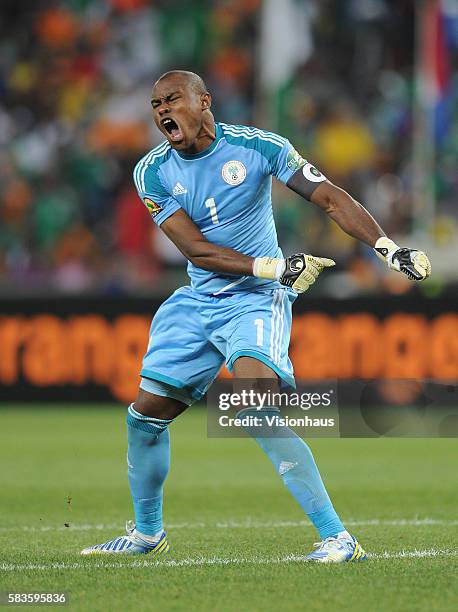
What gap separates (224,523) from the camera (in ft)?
23.9

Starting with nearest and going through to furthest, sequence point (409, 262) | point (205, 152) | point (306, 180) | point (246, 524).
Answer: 1. point (409, 262)
2. point (306, 180)
3. point (205, 152)
4. point (246, 524)

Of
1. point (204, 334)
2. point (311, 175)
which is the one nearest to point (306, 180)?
point (311, 175)

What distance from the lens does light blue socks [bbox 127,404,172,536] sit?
6.16m

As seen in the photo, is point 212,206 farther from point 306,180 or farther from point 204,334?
point 204,334

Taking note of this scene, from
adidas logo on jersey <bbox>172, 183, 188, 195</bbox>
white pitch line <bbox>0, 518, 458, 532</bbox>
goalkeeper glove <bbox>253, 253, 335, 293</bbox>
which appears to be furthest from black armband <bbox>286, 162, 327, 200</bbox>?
white pitch line <bbox>0, 518, 458, 532</bbox>

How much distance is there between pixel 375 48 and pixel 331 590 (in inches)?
561

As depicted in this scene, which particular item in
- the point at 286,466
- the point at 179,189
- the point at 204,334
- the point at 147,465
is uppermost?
the point at 179,189

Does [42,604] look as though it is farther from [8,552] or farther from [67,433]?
[67,433]

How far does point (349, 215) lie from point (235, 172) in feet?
2.15

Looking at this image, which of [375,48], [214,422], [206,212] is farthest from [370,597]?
[375,48]

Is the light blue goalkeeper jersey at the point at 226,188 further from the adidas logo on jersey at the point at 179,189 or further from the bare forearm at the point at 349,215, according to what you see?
the bare forearm at the point at 349,215

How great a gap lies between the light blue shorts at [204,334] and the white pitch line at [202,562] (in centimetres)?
82

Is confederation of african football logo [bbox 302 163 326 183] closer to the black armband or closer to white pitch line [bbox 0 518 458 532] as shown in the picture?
the black armband

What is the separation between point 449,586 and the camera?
5020 mm
